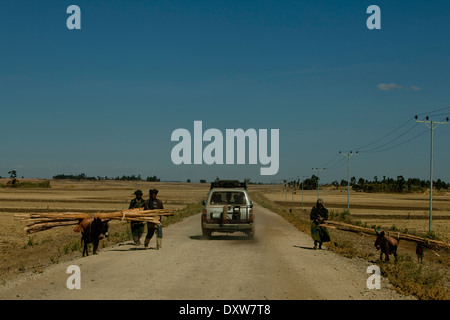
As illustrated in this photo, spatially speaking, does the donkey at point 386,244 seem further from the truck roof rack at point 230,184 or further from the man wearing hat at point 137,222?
the truck roof rack at point 230,184

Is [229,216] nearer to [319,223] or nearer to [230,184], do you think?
[319,223]

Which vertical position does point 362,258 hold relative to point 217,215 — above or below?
below

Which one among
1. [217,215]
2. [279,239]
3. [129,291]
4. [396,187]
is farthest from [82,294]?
[396,187]

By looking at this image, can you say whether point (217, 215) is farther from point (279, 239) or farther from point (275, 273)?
point (275, 273)

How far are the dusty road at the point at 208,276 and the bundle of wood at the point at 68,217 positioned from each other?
116 cm

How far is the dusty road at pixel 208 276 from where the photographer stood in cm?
939

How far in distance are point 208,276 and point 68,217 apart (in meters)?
5.81

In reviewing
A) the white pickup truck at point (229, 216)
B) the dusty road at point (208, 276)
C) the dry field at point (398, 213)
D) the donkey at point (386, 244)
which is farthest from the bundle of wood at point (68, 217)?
the dry field at point (398, 213)

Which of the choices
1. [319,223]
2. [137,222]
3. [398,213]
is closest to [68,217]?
[137,222]

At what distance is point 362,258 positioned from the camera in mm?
→ 16703

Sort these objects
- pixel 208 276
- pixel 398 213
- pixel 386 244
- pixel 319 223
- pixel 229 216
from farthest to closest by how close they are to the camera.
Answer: pixel 398 213 → pixel 229 216 → pixel 319 223 → pixel 386 244 → pixel 208 276

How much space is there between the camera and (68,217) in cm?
1491
